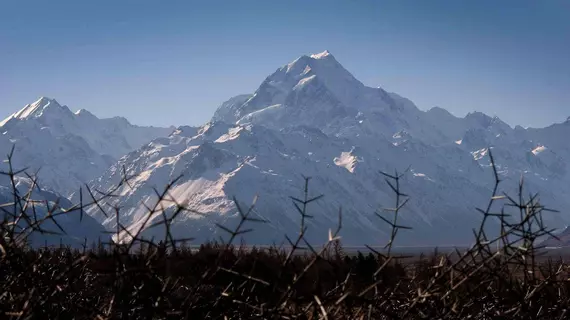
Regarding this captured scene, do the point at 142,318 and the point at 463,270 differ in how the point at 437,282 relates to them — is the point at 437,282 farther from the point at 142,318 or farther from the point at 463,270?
the point at 142,318

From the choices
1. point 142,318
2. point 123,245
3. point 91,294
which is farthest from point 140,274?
point 91,294

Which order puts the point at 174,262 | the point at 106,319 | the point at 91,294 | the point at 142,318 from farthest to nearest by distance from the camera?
the point at 91,294
the point at 142,318
the point at 174,262
the point at 106,319

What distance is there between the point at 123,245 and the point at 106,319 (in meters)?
0.28

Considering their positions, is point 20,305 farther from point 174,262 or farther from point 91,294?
point 91,294

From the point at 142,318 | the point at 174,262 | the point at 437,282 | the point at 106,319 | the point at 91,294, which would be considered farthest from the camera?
the point at 91,294

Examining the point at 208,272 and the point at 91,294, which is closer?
the point at 208,272

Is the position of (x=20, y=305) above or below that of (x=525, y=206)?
below

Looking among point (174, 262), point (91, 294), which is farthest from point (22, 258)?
point (91, 294)

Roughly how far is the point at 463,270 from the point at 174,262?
1.19 metres

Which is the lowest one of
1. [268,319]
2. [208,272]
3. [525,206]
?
[268,319]

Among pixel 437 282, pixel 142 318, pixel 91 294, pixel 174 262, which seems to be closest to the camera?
pixel 174 262

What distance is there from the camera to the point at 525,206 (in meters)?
2.81

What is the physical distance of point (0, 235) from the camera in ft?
8.81

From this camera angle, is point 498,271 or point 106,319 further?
point 498,271
